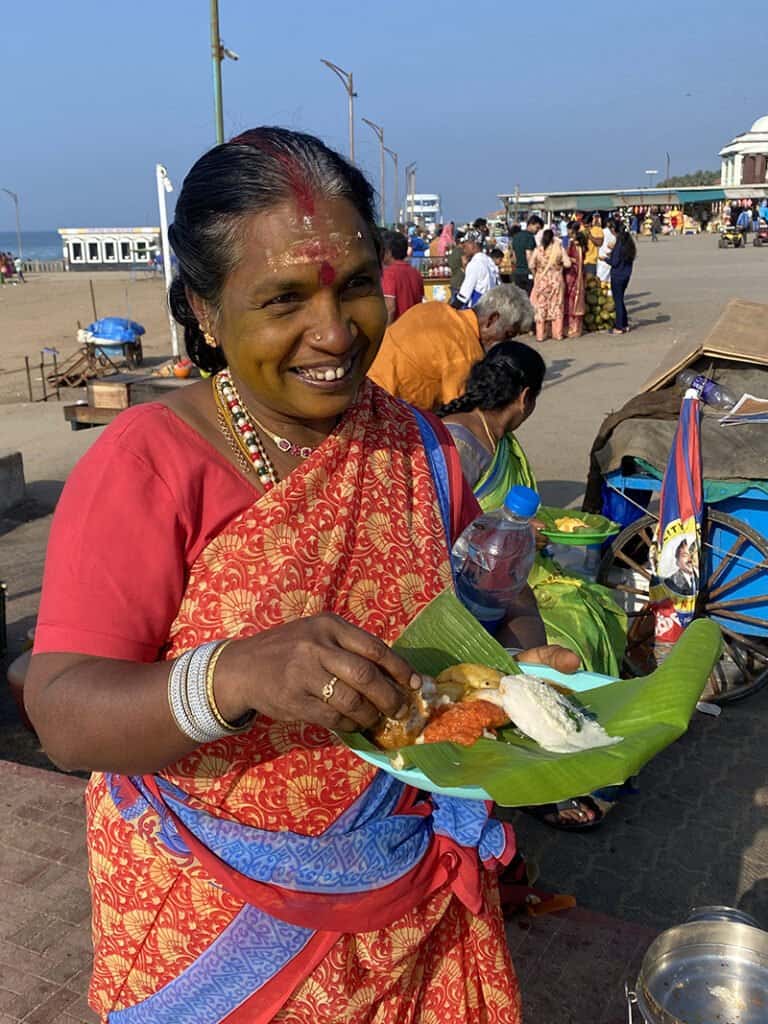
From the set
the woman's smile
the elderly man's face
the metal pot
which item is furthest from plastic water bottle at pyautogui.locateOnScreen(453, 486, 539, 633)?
the elderly man's face

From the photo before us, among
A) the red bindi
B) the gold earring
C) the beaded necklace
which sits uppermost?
the red bindi

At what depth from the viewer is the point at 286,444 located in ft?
5.12

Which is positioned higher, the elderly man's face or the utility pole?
the utility pole

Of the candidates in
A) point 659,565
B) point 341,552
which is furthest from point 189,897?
point 659,565

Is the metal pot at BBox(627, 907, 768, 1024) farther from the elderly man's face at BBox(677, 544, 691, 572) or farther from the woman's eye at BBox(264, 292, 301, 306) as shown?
the elderly man's face at BBox(677, 544, 691, 572)

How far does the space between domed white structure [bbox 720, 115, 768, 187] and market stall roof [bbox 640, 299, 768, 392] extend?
7958cm

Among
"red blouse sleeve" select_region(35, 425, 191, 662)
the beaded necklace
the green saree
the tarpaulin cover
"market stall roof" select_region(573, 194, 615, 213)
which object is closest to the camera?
"red blouse sleeve" select_region(35, 425, 191, 662)

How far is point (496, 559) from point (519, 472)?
1.66m

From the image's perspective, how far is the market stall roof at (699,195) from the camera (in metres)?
58.2

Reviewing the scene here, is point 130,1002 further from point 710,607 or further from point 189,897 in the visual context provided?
point 710,607

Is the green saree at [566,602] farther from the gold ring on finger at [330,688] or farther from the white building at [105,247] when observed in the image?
the white building at [105,247]

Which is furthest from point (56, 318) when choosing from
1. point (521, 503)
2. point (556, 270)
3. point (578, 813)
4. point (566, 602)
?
point (521, 503)

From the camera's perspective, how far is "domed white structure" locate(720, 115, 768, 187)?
77.1 meters

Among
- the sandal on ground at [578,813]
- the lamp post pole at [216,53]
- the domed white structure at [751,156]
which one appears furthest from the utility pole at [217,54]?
the domed white structure at [751,156]
